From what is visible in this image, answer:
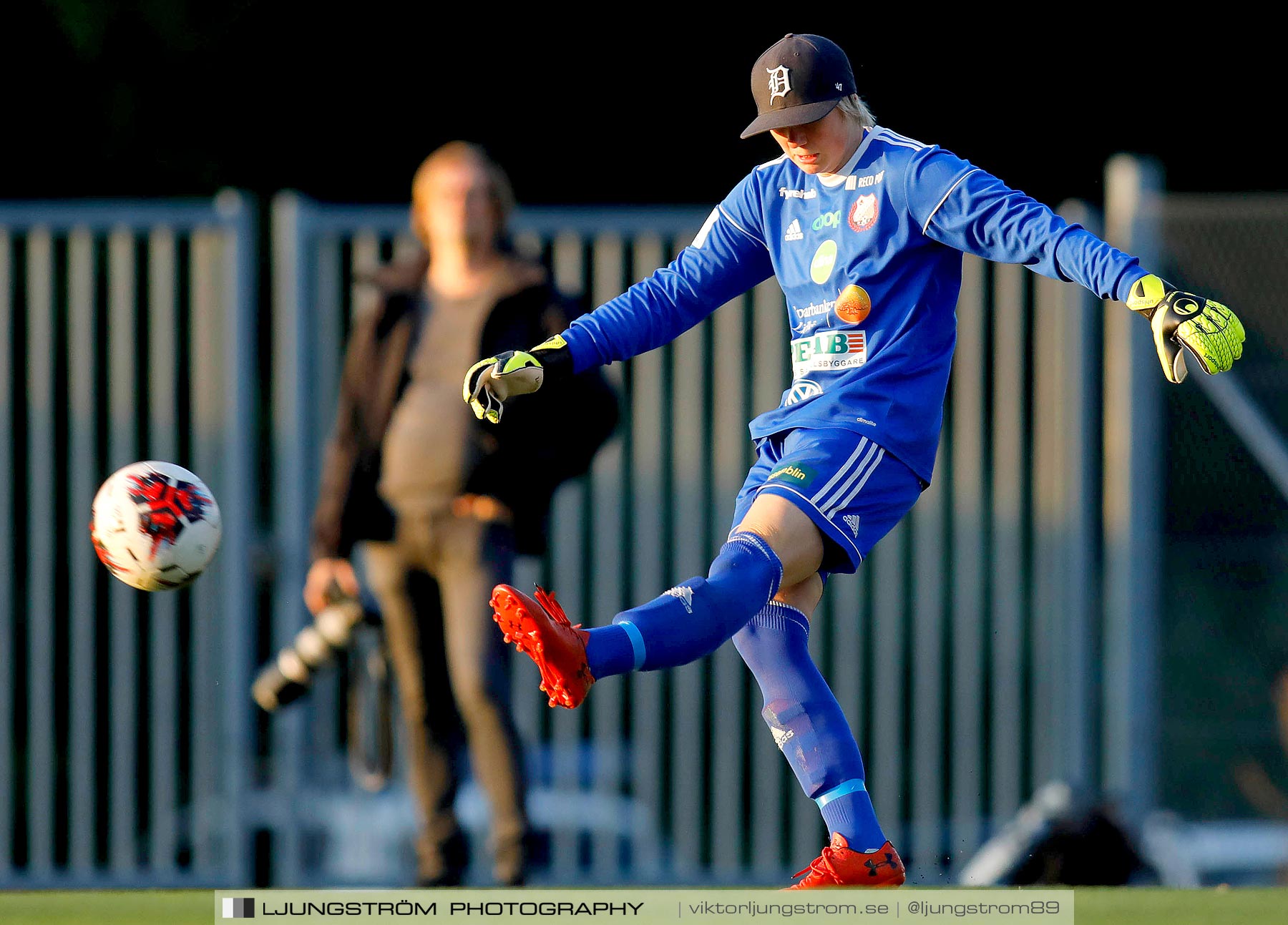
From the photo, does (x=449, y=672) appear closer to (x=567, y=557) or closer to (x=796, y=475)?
(x=567, y=557)

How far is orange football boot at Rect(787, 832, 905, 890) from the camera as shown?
13.8 feet

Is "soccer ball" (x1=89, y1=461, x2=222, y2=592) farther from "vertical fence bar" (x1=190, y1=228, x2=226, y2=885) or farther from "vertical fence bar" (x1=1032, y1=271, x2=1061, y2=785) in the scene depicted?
"vertical fence bar" (x1=1032, y1=271, x2=1061, y2=785)

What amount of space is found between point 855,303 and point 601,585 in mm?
3869

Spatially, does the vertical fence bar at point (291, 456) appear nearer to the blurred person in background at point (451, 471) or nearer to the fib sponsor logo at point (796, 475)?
the blurred person in background at point (451, 471)

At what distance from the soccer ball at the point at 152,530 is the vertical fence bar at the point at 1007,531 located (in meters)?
4.04

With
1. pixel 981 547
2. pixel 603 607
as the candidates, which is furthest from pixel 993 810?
pixel 603 607

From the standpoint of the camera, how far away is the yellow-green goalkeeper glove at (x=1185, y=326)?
12.0 feet

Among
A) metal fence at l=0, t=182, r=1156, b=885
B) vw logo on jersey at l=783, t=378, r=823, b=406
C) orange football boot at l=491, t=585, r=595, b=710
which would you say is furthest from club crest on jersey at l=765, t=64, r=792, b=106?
metal fence at l=0, t=182, r=1156, b=885

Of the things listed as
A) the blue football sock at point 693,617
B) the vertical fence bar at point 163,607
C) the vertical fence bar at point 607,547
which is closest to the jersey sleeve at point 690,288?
the blue football sock at point 693,617

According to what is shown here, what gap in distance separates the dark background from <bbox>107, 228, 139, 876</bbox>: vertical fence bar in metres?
A: 3.18

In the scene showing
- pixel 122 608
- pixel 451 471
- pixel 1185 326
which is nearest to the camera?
pixel 1185 326

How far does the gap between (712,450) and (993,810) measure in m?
1.87

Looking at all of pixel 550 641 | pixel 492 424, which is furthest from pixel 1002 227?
pixel 492 424

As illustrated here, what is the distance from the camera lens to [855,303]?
13.8 ft
